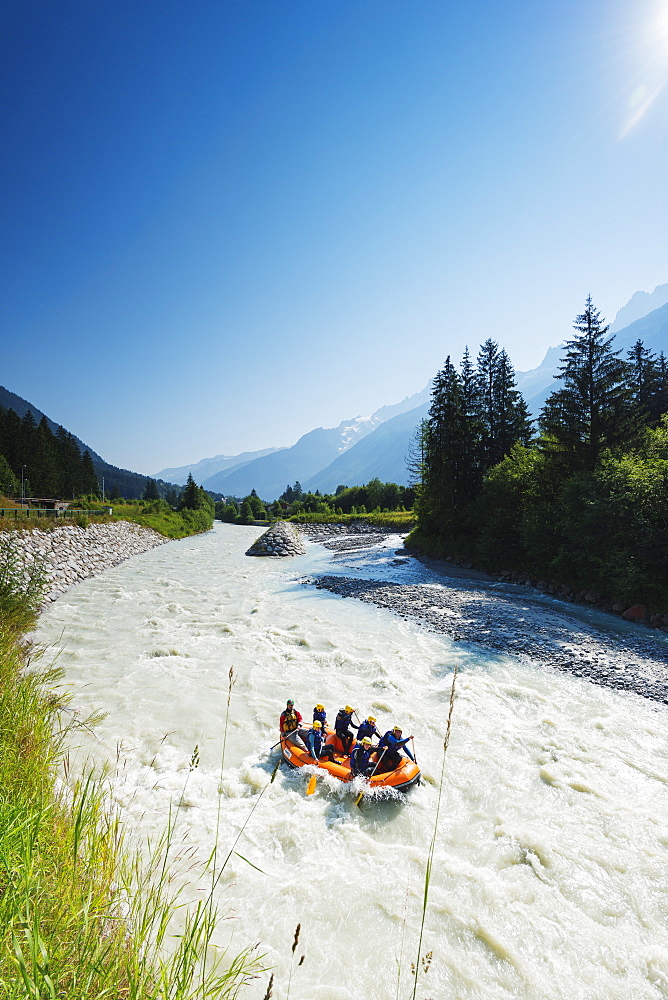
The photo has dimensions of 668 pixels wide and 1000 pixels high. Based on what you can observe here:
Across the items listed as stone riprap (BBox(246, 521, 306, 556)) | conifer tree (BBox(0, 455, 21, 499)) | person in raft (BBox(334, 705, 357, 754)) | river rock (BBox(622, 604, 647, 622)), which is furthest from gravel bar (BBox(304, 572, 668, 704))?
conifer tree (BBox(0, 455, 21, 499))

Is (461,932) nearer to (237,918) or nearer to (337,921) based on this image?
(337,921)

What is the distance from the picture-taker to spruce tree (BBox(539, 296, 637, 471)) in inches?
790

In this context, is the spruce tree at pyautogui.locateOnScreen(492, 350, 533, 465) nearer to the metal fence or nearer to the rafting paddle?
the rafting paddle

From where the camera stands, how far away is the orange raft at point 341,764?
5898 millimetres

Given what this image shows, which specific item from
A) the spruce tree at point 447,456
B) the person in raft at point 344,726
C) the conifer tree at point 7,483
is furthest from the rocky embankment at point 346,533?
the person in raft at point 344,726

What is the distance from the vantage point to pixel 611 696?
922 cm

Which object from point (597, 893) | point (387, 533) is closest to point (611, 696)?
point (597, 893)

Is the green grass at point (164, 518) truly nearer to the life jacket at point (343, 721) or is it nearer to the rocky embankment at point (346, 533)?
the rocky embankment at point (346, 533)

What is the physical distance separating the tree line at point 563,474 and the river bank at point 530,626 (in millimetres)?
2002

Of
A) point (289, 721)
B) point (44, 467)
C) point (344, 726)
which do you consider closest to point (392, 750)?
point (344, 726)

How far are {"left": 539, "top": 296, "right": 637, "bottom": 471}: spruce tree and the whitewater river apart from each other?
14108 mm

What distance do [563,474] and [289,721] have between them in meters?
20.0

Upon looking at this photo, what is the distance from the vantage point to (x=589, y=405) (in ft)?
67.7

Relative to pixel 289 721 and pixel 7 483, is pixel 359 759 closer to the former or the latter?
pixel 289 721
